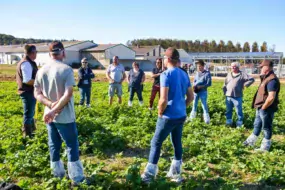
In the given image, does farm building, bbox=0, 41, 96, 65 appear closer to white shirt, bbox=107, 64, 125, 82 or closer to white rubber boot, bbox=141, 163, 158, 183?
white shirt, bbox=107, 64, 125, 82

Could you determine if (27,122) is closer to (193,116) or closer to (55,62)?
(55,62)

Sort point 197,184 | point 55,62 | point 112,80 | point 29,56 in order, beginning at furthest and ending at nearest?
point 112,80
point 29,56
point 197,184
point 55,62

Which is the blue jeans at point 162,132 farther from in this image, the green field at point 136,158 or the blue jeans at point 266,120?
the blue jeans at point 266,120

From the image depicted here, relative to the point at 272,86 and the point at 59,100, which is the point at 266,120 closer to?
the point at 272,86

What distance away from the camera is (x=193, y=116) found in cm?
937

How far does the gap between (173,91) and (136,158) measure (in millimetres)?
1833

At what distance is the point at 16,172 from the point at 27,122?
5.94ft

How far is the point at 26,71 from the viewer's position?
19.4 ft

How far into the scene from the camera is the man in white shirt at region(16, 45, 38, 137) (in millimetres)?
5926

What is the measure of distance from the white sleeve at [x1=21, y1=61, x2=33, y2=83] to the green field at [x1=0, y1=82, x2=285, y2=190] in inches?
52.4

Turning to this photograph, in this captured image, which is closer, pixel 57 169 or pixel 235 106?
pixel 57 169

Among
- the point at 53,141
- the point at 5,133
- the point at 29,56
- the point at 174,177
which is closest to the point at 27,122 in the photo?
the point at 5,133

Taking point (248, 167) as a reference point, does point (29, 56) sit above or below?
above

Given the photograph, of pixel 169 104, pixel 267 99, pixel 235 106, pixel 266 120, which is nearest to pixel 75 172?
pixel 169 104
